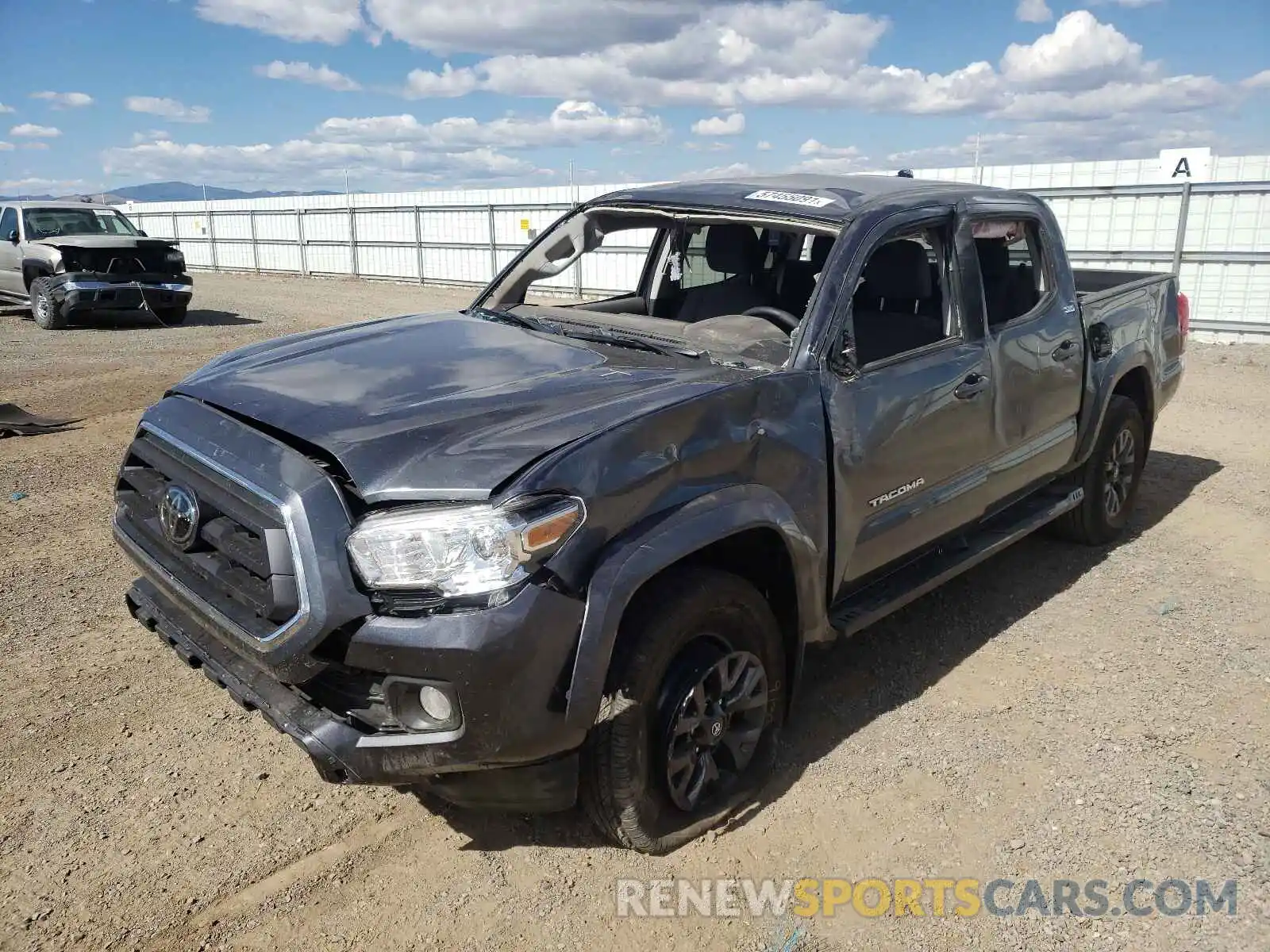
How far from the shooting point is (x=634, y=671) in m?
2.62

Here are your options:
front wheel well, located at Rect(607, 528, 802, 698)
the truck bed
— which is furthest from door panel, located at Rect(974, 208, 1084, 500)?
front wheel well, located at Rect(607, 528, 802, 698)

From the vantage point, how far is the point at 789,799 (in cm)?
321

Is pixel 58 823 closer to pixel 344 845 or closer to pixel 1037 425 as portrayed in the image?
pixel 344 845

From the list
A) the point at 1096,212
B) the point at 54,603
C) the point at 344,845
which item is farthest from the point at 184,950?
the point at 1096,212

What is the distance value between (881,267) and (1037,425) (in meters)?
1.21

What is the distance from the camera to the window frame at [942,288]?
3364 mm

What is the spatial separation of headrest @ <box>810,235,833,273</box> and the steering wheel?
0.75 feet

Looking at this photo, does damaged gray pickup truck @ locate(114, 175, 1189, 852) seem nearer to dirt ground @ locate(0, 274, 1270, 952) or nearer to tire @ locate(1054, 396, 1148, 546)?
dirt ground @ locate(0, 274, 1270, 952)

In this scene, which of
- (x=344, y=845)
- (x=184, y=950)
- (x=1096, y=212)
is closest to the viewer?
(x=184, y=950)

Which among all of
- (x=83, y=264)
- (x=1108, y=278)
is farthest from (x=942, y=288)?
(x=83, y=264)

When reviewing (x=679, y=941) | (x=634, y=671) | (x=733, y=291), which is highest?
(x=733, y=291)

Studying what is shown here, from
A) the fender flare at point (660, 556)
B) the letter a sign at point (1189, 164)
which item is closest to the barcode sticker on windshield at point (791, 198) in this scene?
the fender flare at point (660, 556)

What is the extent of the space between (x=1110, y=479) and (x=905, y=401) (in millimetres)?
2495

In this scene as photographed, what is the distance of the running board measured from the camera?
11.5 feet
